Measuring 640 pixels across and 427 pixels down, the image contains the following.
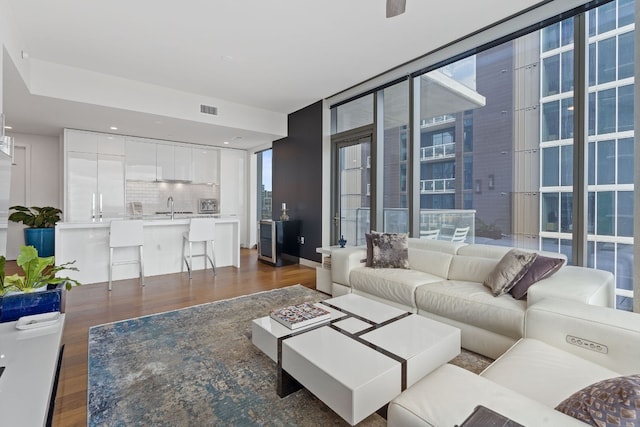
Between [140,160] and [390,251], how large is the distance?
550 centimetres

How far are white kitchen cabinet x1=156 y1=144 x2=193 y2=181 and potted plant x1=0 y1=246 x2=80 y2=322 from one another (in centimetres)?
475

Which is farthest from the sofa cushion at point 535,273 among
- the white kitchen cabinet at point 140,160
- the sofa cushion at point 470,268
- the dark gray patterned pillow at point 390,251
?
the white kitchen cabinet at point 140,160

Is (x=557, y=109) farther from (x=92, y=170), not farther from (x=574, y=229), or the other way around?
(x=92, y=170)

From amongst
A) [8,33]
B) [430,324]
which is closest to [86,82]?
[8,33]

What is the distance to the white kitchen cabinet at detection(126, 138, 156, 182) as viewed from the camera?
6129 mm

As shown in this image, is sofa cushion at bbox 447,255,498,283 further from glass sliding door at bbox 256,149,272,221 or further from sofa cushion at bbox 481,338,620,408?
glass sliding door at bbox 256,149,272,221

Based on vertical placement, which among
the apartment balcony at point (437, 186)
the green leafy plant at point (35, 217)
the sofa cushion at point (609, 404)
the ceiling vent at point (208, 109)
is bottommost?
the sofa cushion at point (609, 404)

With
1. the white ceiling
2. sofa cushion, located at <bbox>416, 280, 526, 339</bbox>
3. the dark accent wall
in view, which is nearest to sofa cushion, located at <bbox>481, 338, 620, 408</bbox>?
sofa cushion, located at <bbox>416, 280, 526, 339</bbox>

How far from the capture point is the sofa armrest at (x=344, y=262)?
11.4 ft

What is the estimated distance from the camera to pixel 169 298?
3672 millimetres

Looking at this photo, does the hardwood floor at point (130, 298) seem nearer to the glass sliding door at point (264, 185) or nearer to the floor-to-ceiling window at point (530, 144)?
the glass sliding door at point (264, 185)

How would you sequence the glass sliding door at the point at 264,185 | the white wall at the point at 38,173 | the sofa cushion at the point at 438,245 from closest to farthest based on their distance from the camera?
1. the sofa cushion at the point at 438,245
2. the white wall at the point at 38,173
3. the glass sliding door at the point at 264,185

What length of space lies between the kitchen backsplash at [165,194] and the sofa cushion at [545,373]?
682 cm

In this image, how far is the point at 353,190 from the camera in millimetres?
5090
